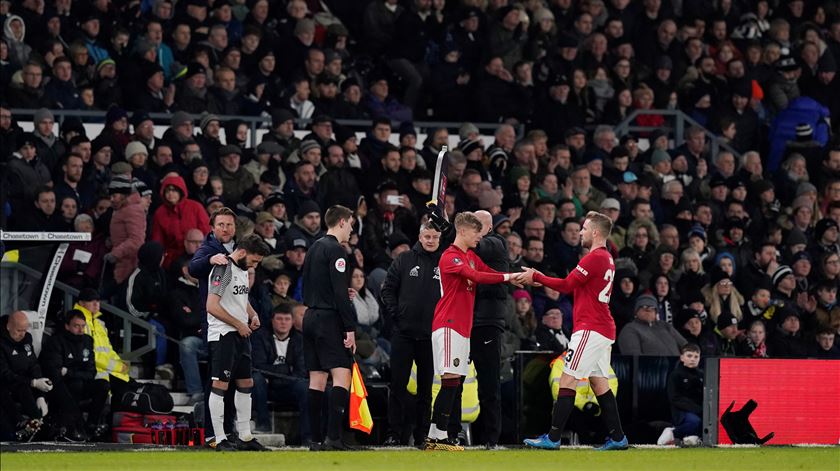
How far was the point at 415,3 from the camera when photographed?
83.3ft

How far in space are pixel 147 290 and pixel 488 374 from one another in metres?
4.22

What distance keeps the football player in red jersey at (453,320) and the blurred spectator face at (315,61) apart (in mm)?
8521

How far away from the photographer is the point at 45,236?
1709 cm

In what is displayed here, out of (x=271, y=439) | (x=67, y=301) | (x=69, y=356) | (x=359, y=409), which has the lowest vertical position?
(x=271, y=439)

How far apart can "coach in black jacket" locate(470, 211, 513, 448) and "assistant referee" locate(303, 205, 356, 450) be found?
4.59ft

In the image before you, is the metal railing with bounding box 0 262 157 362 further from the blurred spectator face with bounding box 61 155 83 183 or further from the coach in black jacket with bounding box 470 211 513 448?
the coach in black jacket with bounding box 470 211 513 448

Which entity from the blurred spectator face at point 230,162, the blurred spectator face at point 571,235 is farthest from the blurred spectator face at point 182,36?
the blurred spectator face at point 571,235

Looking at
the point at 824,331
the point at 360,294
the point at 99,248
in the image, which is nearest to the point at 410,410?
the point at 360,294

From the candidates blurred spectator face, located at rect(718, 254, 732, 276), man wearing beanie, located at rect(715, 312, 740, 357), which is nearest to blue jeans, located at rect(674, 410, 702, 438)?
man wearing beanie, located at rect(715, 312, 740, 357)

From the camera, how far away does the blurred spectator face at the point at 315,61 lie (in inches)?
912

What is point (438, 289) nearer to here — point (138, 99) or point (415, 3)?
point (138, 99)

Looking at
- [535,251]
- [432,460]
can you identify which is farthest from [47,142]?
[432,460]

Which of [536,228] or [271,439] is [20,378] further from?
[536,228]

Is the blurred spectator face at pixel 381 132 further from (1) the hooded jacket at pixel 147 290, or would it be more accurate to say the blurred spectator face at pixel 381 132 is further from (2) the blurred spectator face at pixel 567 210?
(1) the hooded jacket at pixel 147 290
